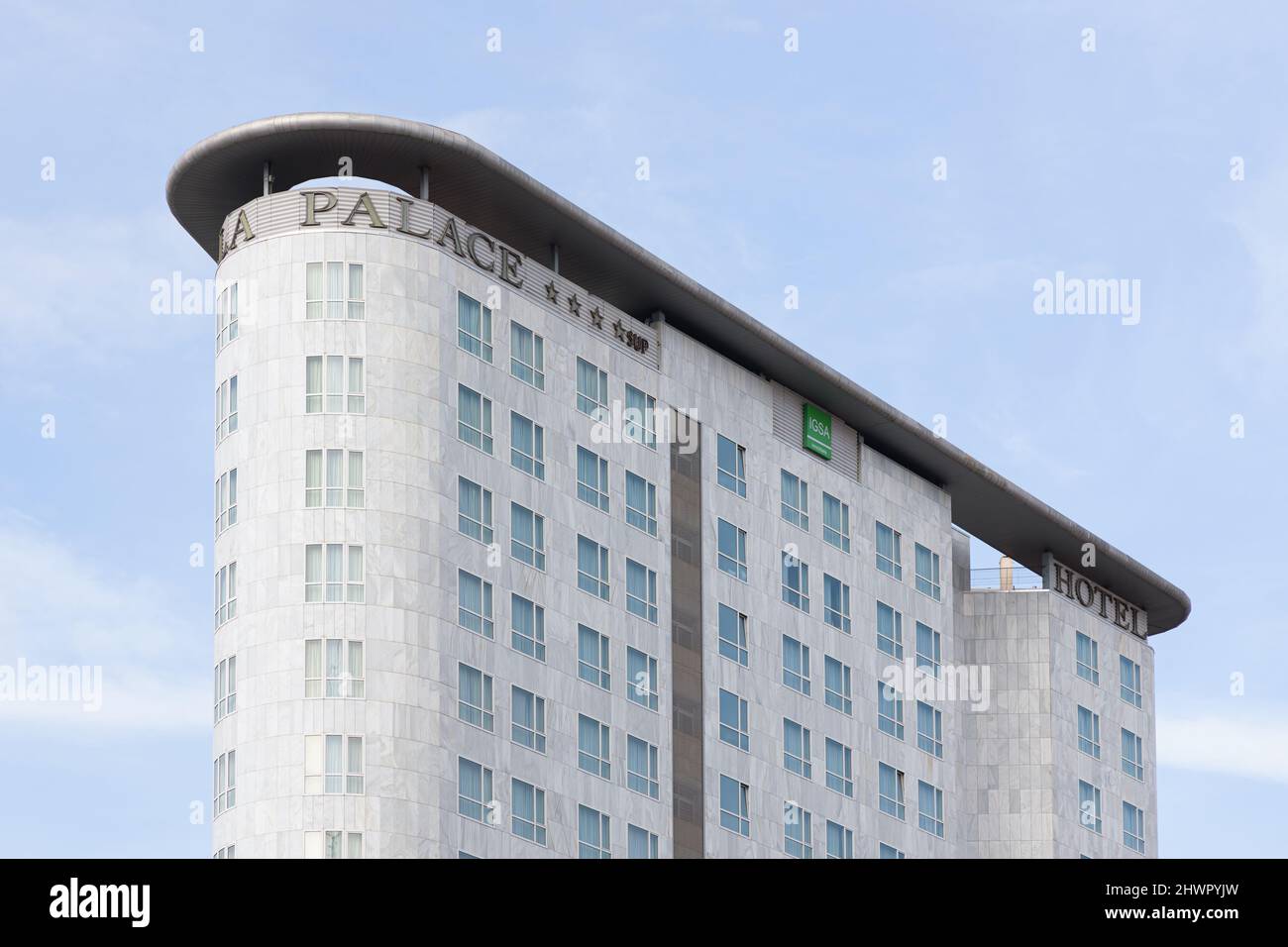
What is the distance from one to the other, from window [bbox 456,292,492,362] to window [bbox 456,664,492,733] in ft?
39.9

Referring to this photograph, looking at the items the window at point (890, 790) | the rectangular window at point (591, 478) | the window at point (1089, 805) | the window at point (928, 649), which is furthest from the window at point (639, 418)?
the window at point (1089, 805)

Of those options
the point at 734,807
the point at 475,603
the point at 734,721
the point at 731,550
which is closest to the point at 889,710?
the point at 734,721

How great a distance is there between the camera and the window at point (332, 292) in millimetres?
90625

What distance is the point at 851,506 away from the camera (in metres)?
114

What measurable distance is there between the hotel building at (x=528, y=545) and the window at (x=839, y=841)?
0.19 metres

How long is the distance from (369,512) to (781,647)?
24.8 meters

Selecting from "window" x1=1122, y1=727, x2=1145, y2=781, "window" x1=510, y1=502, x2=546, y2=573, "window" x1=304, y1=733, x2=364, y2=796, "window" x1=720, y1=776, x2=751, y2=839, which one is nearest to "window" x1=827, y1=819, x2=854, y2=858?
"window" x1=720, y1=776, x2=751, y2=839

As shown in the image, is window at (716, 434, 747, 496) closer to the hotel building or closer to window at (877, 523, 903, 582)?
the hotel building

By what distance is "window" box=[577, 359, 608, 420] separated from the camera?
9881cm

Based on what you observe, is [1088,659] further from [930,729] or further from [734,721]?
[734,721]

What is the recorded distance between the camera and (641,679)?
98.2 meters

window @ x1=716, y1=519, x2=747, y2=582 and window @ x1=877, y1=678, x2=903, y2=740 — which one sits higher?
window @ x1=716, y1=519, x2=747, y2=582
